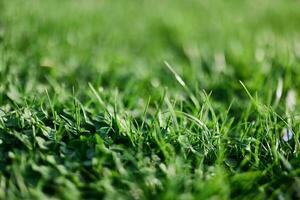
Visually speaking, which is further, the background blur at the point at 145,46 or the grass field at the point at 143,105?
the background blur at the point at 145,46

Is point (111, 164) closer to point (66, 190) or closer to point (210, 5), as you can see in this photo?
point (66, 190)

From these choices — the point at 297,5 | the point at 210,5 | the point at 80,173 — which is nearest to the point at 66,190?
the point at 80,173

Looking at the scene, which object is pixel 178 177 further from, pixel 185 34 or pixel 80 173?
pixel 185 34

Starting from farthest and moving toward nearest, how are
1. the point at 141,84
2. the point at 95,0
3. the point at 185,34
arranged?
the point at 95,0 < the point at 185,34 < the point at 141,84

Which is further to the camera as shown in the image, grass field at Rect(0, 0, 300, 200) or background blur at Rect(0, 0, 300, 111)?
background blur at Rect(0, 0, 300, 111)

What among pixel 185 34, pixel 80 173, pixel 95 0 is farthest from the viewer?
pixel 95 0

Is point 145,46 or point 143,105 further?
point 145,46

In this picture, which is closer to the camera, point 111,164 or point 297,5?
point 111,164
